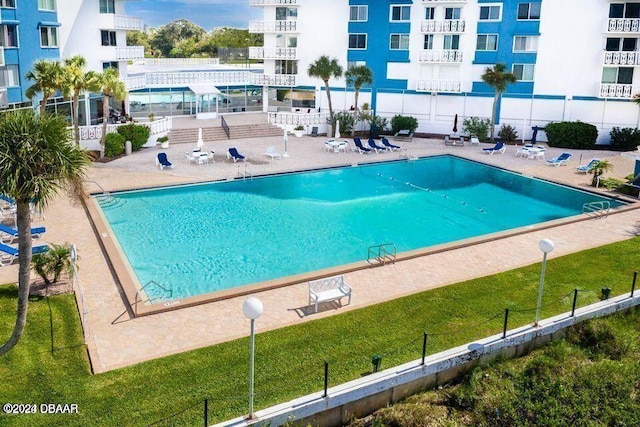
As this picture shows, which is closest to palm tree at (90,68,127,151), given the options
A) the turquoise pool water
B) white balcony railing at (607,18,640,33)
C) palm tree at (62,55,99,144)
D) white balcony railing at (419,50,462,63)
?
palm tree at (62,55,99,144)

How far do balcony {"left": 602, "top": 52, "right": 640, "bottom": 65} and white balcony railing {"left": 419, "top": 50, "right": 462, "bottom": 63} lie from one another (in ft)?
30.2

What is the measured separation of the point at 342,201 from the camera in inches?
1057

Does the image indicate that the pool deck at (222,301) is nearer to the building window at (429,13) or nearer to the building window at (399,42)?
the building window at (399,42)

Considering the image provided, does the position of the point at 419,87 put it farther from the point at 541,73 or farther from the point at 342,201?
the point at 342,201

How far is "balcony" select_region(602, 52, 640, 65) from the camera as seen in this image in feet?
123

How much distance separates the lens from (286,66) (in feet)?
153

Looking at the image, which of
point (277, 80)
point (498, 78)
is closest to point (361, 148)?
point (498, 78)

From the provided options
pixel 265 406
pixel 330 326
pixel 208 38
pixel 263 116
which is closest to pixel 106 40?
pixel 263 116

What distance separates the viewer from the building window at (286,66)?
152ft

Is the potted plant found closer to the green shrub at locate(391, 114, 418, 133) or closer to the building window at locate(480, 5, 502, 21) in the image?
the green shrub at locate(391, 114, 418, 133)

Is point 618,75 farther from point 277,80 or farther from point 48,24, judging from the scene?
point 48,24

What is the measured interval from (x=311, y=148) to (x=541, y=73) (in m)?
16.6

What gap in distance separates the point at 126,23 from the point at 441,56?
21.2 metres

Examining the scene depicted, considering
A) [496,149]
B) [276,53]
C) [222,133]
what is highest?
[276,53]
